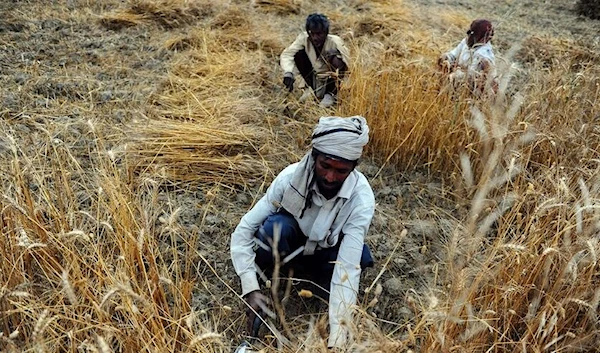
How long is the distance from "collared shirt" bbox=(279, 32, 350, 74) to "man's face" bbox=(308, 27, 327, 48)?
37mm

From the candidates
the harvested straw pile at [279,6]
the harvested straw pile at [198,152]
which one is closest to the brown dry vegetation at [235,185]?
the harvested straw pile at [198,152]

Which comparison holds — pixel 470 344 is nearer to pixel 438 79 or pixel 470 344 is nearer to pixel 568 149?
pixel 568 149

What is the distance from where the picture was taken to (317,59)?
3381 millimetres

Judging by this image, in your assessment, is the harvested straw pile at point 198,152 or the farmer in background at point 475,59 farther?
the farmer in background at point 475,59

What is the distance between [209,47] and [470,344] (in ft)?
10.4

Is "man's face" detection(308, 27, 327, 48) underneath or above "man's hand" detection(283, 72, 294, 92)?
above

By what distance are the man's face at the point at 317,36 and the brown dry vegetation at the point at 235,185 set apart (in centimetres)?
38

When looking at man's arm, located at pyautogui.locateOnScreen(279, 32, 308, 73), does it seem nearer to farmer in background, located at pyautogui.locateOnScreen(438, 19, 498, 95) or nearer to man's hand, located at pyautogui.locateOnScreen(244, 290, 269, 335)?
farmer in background, located at pyautogui.locateOnScreen(438, 19, 498, 95)

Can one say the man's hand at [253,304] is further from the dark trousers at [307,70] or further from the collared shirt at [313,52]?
the dark trousers at [307,70]

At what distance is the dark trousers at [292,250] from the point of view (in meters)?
1.75

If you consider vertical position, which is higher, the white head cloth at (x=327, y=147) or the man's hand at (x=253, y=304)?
the white head cloth at (x=327, y=147)

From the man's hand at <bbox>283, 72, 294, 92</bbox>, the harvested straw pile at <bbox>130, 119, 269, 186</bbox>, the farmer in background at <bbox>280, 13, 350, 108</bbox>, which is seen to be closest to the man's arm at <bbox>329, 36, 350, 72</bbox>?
the farmer in background at <bbox>280, 13, 350, 108</bbox>

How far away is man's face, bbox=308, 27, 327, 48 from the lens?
10.6 feet

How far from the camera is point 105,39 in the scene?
13.1 ft
